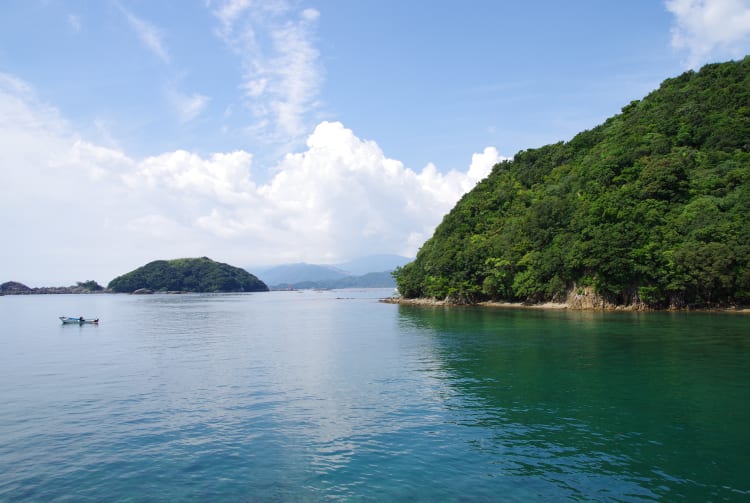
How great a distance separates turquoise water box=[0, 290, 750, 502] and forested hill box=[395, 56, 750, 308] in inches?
1331

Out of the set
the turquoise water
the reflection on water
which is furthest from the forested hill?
the turquoise water

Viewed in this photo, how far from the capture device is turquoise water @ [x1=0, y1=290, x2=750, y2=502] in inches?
519

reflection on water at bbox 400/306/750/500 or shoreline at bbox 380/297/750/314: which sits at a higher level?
shoreline at bbox 380/297/750/314

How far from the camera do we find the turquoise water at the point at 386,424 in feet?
43.2

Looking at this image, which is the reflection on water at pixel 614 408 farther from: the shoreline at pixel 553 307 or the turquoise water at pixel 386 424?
the shoreline at pixel 553 307

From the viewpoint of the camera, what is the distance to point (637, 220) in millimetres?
73438

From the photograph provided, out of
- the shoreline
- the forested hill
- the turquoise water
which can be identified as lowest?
the turquoise water

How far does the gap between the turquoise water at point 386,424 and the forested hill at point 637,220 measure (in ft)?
111

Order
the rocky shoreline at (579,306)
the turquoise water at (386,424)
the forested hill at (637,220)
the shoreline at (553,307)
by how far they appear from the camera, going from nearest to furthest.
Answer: the turquoise water at (386,424), the shoreline at (553,307), the forested hill at (637,220), the rocky shoreline at (579,306)

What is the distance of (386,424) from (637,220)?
69863 millimetres

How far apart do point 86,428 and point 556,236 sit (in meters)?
82.8

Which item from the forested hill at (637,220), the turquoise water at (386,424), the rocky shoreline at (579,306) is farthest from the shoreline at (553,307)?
the turquoise water at (386,424)

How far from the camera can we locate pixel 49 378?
29.8m

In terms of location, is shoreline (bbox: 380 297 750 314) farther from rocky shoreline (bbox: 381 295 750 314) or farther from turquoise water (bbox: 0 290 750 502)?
turquoise water (bbox: 0 290 750 502)
